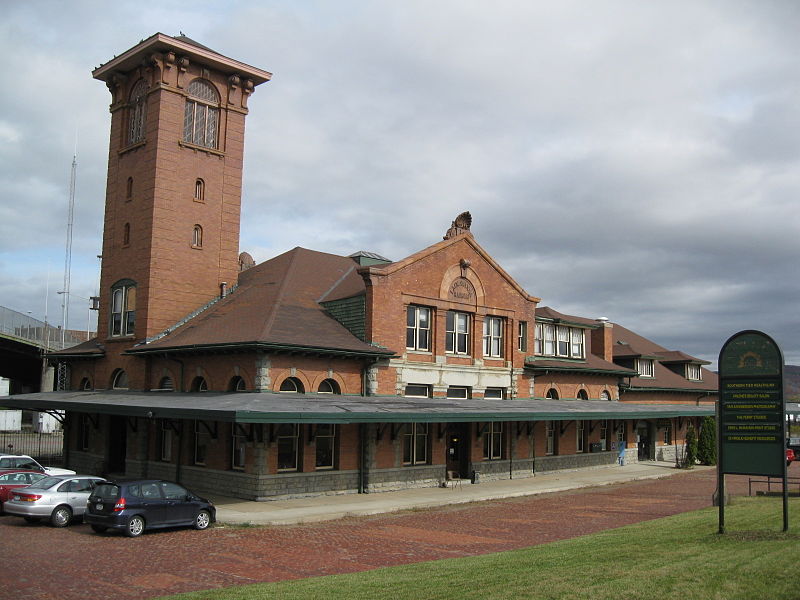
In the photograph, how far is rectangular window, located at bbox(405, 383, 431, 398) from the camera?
31.9m

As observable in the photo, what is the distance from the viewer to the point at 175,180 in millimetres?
33344

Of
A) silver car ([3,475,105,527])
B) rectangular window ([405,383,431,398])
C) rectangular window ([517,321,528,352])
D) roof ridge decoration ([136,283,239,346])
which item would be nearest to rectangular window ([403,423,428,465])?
rectangular window ([405,383,431,398])

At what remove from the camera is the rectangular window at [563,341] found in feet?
138

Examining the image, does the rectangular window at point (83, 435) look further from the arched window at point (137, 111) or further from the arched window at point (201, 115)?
the arched window at point (201, 115)

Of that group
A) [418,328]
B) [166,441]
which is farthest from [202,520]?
[418,328]

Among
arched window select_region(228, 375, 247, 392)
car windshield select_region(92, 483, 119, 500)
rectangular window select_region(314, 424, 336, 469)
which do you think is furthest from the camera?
arched window select_region(228, 375, 247, 392)

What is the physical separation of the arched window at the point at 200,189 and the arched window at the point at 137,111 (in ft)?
10.4

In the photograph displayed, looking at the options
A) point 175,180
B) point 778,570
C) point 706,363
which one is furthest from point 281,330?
point 706,363

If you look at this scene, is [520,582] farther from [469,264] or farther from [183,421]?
[469,264]

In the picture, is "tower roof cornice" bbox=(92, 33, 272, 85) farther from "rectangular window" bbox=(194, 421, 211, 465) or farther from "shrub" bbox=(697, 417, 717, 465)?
"shrub" bbox=(697, 417, 717, 465)

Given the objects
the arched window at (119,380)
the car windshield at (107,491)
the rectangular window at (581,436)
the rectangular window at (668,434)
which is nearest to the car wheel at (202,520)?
the car windshield at (107,491)

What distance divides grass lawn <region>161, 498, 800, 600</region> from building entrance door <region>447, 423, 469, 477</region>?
17080mm

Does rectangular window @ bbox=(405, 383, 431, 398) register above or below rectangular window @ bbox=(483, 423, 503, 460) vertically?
above

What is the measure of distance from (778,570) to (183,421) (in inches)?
920
